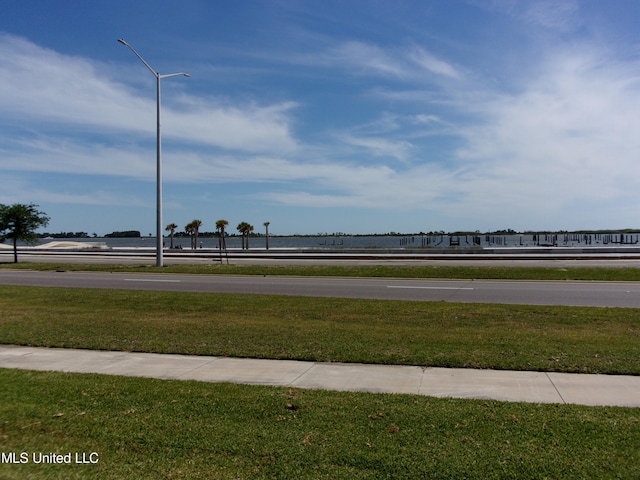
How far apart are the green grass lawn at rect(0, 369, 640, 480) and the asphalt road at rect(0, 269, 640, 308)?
9888 millimetres

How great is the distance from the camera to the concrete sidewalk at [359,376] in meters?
6.17

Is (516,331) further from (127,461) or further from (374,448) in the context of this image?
(127,461)

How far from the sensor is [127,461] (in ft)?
14.1

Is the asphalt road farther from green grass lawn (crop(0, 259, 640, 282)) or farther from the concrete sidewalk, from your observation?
the concrete sidewalk

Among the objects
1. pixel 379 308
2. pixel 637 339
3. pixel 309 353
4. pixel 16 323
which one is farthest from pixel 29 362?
pixel 637 339

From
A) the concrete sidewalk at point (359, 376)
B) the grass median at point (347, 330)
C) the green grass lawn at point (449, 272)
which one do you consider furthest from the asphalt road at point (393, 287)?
the concrete sidewalk at point (359, 376)

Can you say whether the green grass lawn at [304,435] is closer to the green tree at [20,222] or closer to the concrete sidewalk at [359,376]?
the concrete sidewalk at [359,376]

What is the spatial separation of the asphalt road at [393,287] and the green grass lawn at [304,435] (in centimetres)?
989

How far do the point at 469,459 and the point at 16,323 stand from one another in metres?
10.5

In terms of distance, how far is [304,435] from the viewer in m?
4.75

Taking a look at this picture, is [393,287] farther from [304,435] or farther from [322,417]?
[304,435]

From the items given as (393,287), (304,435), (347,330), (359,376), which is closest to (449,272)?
(393,287)

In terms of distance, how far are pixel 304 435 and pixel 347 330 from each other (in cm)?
541

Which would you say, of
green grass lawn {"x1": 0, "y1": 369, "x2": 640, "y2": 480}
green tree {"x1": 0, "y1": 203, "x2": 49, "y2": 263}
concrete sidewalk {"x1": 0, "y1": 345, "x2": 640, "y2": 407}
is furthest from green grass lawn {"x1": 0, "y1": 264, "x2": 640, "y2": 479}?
green tree {"x1": 0, "y1": 203, "x2": 49, "y2": 263}
